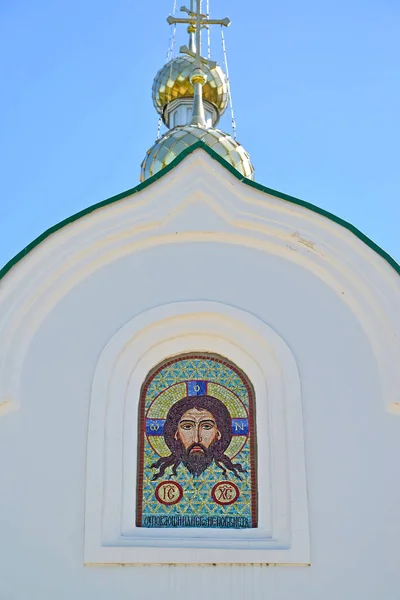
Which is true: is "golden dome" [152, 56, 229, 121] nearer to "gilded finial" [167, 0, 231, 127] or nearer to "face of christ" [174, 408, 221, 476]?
"gilded finial" [167, 0, 231, 127]

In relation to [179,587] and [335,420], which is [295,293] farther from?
[179,587]

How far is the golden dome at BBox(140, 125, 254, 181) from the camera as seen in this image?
10.9 metres

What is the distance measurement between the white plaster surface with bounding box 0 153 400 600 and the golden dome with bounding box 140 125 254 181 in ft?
15.0

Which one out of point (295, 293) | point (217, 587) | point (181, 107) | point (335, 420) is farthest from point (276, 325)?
point (181, 107)

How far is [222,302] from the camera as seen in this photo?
19.7 feet

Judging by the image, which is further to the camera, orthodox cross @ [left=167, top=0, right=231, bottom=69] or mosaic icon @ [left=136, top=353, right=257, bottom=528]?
orthodox cross @ [left=167, top=0, right=231, bottom=69]

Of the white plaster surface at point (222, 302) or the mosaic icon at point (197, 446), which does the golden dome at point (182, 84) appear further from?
the mosaic icon at point (197, 446)

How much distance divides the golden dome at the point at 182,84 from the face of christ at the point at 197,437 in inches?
273

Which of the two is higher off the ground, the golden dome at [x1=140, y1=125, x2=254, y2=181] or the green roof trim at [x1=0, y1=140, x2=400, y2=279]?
the golden dome at [x1=140, y1=125, x2=254, y2=181]

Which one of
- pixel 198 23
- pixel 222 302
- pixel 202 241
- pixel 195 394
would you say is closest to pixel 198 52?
pixel 198 23

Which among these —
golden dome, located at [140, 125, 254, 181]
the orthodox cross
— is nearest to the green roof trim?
the orthodox cross

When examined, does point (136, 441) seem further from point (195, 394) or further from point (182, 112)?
point (182, 112)

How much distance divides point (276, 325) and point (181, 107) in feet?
22.8

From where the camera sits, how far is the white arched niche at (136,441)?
5.26 m
